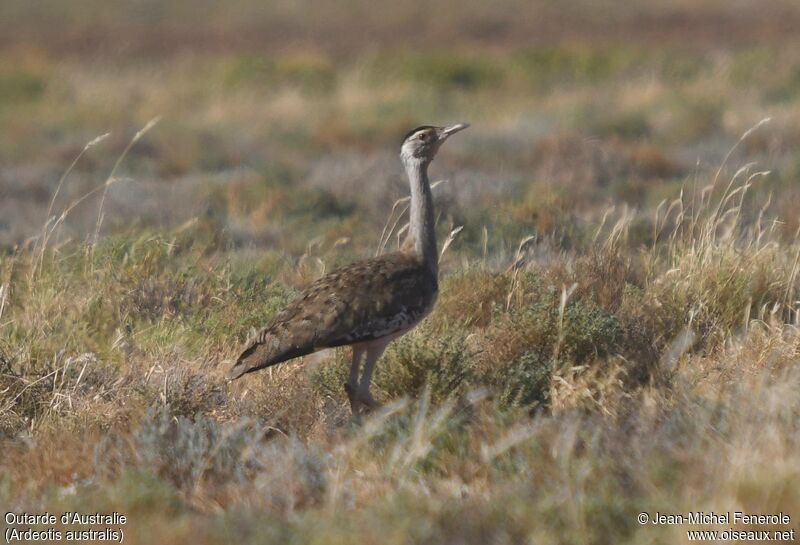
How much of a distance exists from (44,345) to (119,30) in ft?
122

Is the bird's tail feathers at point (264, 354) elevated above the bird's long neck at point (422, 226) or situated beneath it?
situated beneath

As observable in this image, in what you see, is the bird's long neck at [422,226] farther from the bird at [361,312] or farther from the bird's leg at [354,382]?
the bird's leg at [354,382]

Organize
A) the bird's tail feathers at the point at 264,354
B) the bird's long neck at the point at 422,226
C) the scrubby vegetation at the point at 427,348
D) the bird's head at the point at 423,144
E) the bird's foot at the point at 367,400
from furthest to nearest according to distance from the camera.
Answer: the bird's head at the point at 423,144, the bird's long neck at the point at 422,226, the bird's foot at the point at 367,400, the bird's tail feathers at the point at 264,354, the scrubby vegetation at the point at 427,348

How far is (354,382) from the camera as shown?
17.9ft

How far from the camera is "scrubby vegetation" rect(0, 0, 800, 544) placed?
4062 millimetres

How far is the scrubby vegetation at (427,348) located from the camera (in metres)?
4.06

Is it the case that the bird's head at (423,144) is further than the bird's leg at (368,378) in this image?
Yes

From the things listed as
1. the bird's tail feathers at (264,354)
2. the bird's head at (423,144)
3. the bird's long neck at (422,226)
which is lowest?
the bird's tail feathers at (264,354)

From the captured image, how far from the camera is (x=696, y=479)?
13.2 feet

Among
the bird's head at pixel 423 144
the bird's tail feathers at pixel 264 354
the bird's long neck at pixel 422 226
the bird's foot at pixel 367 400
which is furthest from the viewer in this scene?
the bird's head at pixel 423 144

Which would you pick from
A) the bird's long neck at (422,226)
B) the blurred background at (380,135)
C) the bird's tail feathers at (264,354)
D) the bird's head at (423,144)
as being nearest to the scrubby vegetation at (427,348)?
the blurred background at (380,135)

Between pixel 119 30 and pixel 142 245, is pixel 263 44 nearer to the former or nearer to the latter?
pixel 119 30

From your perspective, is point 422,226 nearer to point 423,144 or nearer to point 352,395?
point 423,144

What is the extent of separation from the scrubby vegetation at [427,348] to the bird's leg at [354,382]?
3.7 inches
